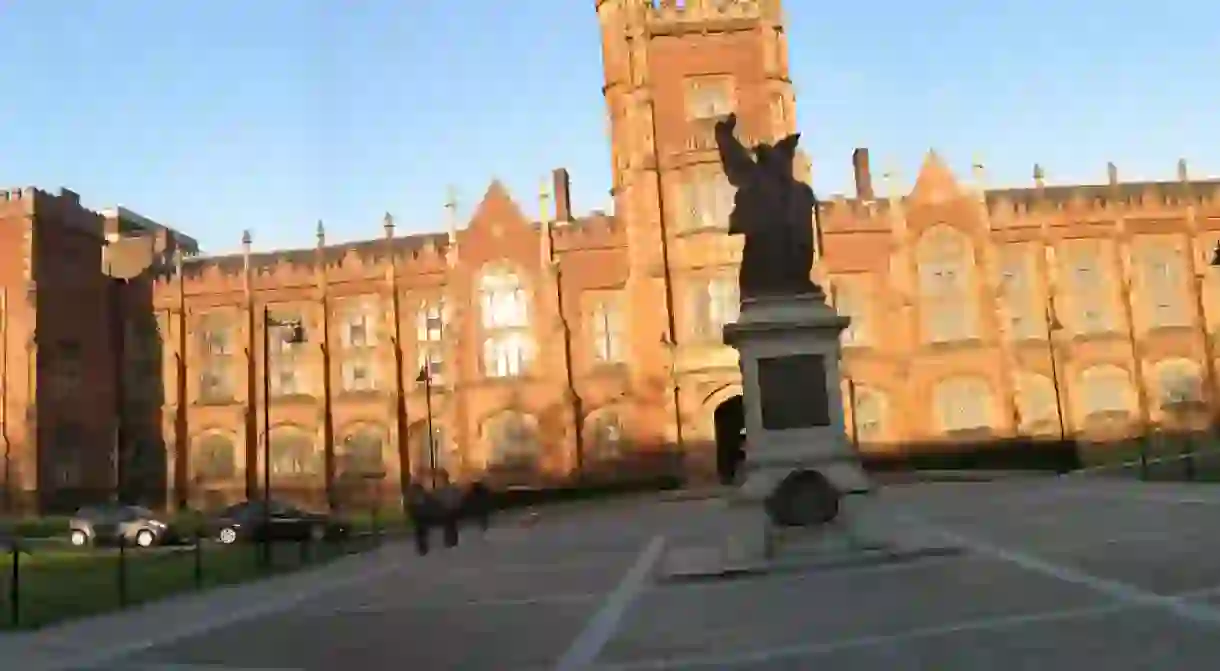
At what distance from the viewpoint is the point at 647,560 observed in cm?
1744

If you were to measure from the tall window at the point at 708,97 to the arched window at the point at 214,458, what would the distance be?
27706 mm

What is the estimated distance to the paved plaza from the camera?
8484 millimetres

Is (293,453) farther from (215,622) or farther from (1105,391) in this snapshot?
(215,622)

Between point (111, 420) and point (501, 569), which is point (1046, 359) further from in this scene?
point (111, 420)

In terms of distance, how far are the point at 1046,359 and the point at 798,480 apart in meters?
38.0

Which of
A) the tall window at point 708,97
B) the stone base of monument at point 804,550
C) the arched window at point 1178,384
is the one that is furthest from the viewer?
the arched window at point 1178,384

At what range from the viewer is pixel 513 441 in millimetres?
46844

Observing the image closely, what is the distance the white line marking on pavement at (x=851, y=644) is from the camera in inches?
333

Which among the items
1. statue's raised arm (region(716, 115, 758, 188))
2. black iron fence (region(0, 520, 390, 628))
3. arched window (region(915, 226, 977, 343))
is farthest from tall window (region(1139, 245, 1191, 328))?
statue's raised arm (region(716, 115, 758, 188))

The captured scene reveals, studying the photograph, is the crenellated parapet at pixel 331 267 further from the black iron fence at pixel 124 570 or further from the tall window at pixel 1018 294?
the tall window at pixel 1018 294

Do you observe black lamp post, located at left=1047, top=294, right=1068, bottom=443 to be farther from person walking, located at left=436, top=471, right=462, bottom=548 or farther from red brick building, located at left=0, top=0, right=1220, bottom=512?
person walking, located at left=436, top=471, right=462, bottom=548

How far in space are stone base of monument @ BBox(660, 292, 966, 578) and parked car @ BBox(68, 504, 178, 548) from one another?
22969mm

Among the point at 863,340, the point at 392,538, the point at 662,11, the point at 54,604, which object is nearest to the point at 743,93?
the point at 662,11

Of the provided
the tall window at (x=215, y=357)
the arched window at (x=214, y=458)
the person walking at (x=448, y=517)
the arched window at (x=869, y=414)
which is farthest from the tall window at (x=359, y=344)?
the person walking at (x=448, y=517)
